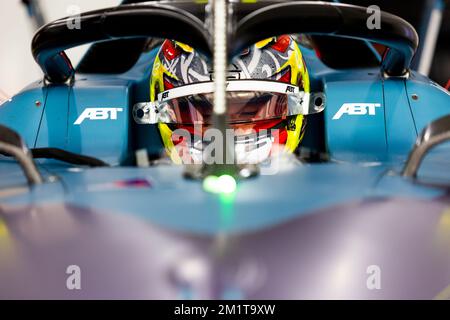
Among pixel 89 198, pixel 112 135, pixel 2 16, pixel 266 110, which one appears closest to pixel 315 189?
pixel 89 198

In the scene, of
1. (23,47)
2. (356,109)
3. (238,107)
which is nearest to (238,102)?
(238,107)

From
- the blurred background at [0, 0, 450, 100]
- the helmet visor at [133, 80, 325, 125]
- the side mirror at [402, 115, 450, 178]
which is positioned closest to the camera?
the side mirror at [402, 115, 450, 178]

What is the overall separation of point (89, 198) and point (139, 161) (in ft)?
1.85

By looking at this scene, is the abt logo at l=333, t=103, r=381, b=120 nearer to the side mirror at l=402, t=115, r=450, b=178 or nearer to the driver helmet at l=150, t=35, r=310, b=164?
the driver helmet at l=150, t=35, r=310, b=164

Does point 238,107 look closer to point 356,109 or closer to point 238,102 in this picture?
point 238,102

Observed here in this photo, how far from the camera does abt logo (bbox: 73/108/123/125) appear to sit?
1113 mm

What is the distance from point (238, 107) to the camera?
93cm

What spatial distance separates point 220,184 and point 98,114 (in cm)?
61

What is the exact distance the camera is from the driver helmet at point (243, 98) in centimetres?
93

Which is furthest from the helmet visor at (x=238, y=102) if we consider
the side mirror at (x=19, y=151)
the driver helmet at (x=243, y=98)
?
the side mirror at (x=19, y=151)

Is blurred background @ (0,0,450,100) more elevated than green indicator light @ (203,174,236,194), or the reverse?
blurred background @ (0,0,450,100)

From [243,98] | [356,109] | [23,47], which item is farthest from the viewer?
[23,47]

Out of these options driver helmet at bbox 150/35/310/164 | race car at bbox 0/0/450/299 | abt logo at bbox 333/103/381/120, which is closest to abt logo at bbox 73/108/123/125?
race car at bbox 0/0/450/299

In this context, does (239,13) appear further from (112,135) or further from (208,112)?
(112,135)
